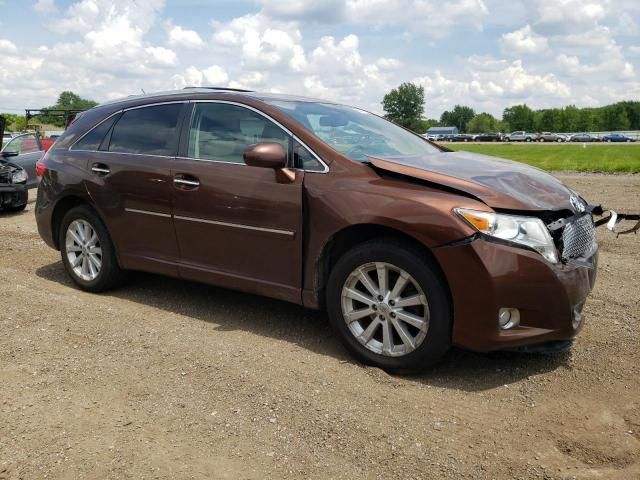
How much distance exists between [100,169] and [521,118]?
15813cm

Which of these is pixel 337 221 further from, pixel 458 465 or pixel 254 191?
pixel 458 465

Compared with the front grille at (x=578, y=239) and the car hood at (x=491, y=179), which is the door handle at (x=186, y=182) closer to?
the car hood at (x=491, y=179)

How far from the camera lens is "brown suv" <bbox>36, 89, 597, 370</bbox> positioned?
11.7 feet

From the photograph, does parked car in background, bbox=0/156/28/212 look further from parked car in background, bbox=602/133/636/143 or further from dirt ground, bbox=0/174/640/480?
parked car in background, bbox=602/133/636/143

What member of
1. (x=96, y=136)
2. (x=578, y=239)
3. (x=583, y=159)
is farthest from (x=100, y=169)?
(x=583, y=159)

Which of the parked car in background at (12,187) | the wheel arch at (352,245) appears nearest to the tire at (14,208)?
the parked car in background at (12,187)

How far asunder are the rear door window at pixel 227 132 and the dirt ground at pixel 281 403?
4.42ft

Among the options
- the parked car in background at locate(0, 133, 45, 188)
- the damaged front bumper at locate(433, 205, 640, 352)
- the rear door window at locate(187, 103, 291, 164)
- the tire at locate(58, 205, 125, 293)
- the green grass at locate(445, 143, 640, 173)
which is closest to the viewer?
the damaged front bumper at locate(433, 205, 640, 352)

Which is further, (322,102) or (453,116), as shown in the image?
(453,116)

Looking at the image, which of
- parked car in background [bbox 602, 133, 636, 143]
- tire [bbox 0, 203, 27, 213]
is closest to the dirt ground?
tire [bbox 0, 203, 27, 213]

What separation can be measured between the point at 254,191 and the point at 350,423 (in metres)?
1.83

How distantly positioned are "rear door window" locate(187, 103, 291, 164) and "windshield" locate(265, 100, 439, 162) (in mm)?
187

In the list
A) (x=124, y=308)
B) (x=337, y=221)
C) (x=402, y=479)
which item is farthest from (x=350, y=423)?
(x=124, y=308)

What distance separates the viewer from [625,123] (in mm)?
139500
